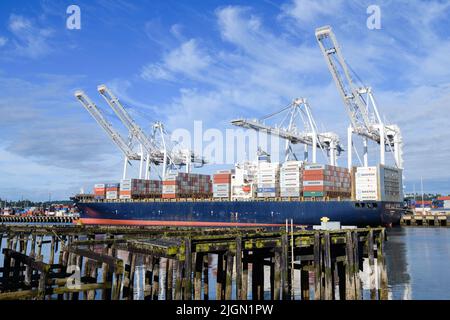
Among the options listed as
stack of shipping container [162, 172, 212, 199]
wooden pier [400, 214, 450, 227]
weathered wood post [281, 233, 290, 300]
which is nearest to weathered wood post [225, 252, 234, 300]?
weathered wood post [281, 233, 290, 300]

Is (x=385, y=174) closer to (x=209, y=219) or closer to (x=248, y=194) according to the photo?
(x=248, y=194)

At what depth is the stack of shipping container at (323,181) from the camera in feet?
217

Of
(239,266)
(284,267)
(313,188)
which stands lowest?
(284,267)

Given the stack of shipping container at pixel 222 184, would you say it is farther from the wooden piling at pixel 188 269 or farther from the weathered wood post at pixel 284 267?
the wooden piling at pixel 188 269

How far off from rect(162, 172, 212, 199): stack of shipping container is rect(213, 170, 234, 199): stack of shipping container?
29.2 feet

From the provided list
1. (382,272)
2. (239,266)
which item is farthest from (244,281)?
(382,272)

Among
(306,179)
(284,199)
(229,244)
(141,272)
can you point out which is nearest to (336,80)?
(306,179)

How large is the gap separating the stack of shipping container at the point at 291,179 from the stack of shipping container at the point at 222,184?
39.6 ft

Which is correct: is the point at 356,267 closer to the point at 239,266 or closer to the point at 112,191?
the point at 239,266

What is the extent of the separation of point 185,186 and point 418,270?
58624 mm

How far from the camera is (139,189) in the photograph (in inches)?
3597

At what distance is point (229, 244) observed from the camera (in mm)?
17062

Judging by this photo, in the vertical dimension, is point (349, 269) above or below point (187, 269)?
below

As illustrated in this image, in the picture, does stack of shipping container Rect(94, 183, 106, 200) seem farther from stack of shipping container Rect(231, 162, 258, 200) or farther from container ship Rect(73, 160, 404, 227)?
stack of shipping container Rect(231, 162, 258, 200)
